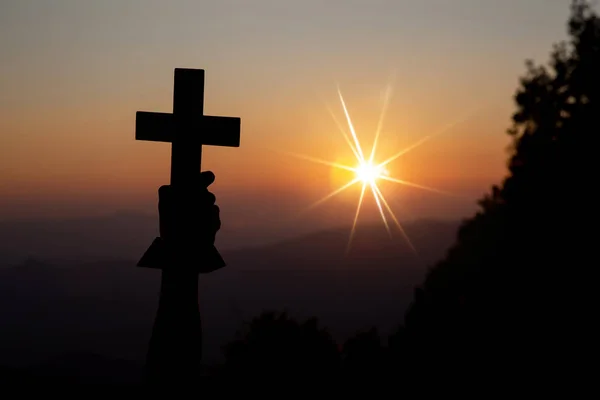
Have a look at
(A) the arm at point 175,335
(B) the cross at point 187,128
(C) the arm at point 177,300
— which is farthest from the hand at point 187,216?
(A) the arm at point 175,335

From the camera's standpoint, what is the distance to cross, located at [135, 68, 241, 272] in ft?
23.1

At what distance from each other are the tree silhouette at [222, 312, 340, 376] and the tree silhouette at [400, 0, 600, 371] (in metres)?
3.33

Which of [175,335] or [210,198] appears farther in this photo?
[210,198]

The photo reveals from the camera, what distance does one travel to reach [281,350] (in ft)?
99.7

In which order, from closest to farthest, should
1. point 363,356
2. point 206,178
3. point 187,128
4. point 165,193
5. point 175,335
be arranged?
point 175,335 → point 165,193 → point 206,178 → point 187,128 → point 363,356

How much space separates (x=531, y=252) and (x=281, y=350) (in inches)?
450

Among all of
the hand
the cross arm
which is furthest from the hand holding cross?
the cross arm

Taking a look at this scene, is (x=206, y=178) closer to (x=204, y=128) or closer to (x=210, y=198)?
(x=210, y=198)

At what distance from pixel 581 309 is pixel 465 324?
167 inches

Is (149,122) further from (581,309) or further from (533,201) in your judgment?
(533,201)

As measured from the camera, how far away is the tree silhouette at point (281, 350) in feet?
94.8

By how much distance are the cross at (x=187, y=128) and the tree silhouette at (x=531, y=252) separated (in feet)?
66.6

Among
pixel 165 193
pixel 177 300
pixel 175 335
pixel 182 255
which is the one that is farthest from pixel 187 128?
pixel 175 335

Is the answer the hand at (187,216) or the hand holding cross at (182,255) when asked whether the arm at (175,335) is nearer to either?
the hand holding cross at (182,255)
